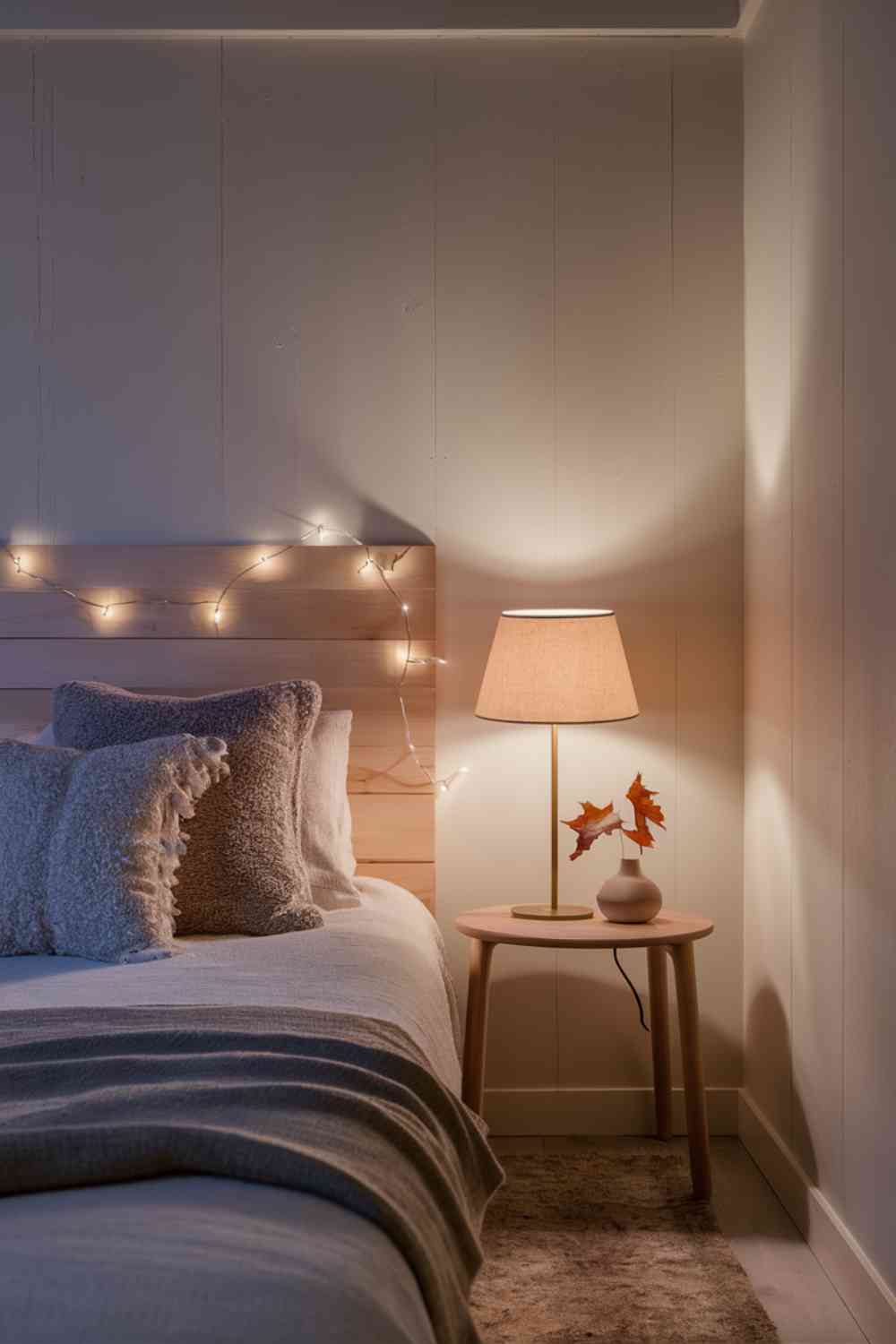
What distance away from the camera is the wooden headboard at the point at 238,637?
11.0 ft

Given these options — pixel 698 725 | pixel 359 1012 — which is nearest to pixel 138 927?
pixel 359 1012

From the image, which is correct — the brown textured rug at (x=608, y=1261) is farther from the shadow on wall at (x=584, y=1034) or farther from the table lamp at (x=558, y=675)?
the table lamp at (x=558, y=675)

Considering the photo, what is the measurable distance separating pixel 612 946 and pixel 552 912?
266mm

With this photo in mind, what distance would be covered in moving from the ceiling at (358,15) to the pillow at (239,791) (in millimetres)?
1542

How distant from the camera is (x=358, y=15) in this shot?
10.8 feet

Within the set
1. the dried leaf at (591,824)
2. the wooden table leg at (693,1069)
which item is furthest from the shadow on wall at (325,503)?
the wooden table leg at (693,1069)

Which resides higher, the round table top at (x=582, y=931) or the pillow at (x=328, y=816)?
the pillow at (x=328, y=816)

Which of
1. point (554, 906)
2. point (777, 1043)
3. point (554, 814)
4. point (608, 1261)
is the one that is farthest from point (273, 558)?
point (608, 1261)

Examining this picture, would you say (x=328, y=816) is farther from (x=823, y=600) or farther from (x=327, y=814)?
(x=823, y=600)

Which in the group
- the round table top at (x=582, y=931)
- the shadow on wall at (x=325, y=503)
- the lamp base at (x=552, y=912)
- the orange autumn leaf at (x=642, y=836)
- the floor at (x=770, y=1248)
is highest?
the shadow on wall at (x=325, y=503)

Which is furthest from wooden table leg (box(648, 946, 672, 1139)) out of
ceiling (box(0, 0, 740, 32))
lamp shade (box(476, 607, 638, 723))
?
ceiling (box(0, 0, 740, 32))

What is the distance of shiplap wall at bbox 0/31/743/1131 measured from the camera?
3373 mm

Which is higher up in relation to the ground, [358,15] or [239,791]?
[358,15]

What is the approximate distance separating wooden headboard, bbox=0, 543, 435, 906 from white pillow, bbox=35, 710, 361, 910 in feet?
0.51
